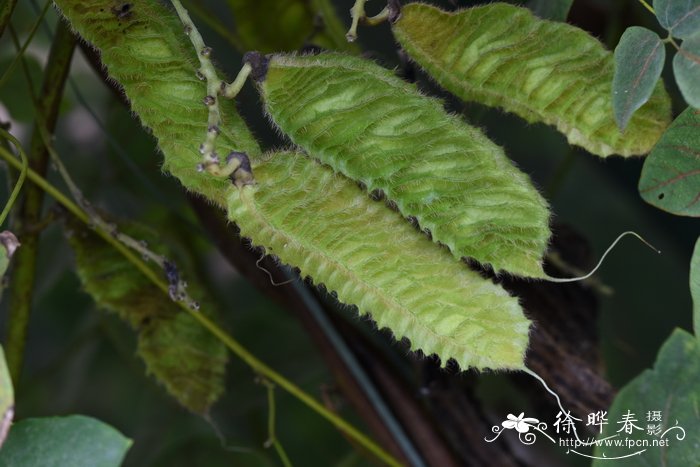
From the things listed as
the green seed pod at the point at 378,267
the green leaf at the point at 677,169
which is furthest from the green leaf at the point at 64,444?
the green leaf at the point at 677,169

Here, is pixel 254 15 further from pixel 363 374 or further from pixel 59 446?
pixel 59 446

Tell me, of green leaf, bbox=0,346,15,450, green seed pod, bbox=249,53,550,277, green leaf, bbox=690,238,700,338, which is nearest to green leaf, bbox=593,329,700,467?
green leaf, bbox=690,238,700,338

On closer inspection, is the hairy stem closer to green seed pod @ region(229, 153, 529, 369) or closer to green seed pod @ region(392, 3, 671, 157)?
green seed pod @ region(229, 153, 529, 369)

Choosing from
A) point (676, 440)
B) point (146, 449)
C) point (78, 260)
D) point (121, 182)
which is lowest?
point (146, 449)

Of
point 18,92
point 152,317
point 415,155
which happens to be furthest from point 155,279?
point 18,92

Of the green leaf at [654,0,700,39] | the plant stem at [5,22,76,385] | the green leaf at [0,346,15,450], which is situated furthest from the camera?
the plant stem at [5,22,76,385]

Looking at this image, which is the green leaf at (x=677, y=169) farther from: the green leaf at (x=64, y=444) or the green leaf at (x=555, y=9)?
the green leaf at (x=64, y=444)

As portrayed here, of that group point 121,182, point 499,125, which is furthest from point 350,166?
point 499,125
